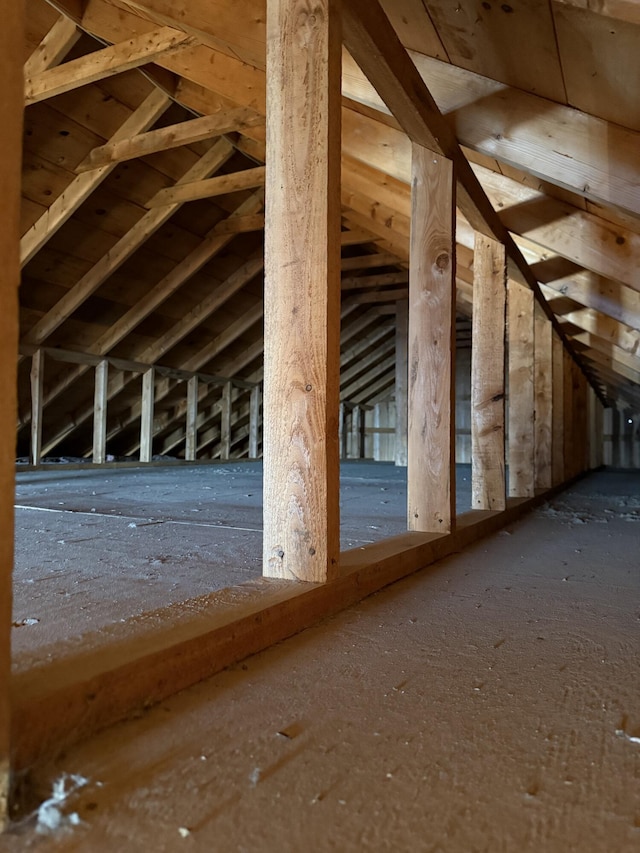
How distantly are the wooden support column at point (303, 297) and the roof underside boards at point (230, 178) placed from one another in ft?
1.90

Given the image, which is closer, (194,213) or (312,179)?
(312,179)

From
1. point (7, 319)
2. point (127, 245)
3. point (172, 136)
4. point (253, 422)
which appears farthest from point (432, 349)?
point (253, 422)

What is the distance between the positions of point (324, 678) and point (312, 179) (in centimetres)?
99

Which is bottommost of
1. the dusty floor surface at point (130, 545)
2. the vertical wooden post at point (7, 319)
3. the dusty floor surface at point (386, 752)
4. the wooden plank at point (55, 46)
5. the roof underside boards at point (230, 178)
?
the dusty floor surface at point (386, 752)

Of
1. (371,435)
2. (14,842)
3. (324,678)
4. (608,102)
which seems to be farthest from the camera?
(371,435)

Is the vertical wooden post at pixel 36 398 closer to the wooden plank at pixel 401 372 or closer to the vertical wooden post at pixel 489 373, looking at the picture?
the vertical wooden post at pixel 489 373

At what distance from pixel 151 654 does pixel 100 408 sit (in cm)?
612

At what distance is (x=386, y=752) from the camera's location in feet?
2.40

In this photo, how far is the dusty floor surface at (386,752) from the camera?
1.91 feet

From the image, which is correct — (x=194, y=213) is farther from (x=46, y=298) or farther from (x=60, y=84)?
(x=60, y=84)

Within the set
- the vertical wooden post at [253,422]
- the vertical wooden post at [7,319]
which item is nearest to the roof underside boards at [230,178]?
the vertical wooden post at [253,422]

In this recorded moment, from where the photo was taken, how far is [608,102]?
5.64 ft

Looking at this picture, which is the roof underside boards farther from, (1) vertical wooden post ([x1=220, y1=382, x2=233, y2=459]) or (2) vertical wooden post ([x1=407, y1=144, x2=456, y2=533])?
(2) vertical wooden post ([x1=407, y1=144, x2=456, y2=533])

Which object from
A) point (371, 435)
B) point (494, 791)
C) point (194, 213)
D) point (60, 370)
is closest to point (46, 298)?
point (60, 370)
